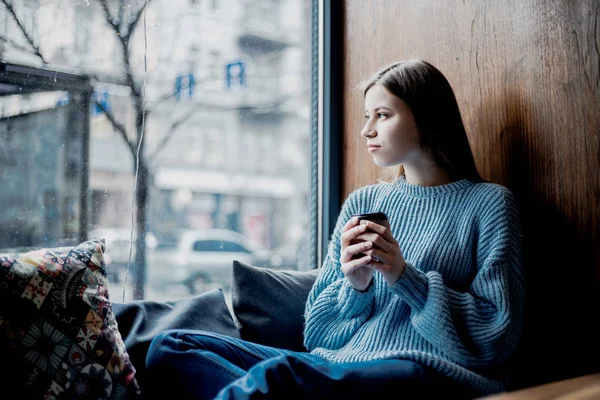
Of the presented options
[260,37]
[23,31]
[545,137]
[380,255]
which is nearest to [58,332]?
[380,255]

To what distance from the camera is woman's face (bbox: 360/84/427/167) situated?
1633 mm

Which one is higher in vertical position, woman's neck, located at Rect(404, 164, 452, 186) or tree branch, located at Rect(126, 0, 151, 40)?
tree branch, located at Rect(126, 0, 151, 40)

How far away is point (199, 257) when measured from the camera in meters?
2.22

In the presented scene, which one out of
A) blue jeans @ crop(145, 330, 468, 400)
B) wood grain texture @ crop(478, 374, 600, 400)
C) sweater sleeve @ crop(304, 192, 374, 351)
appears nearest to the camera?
wood grain texture @ crop(478, 374, 600, 400)

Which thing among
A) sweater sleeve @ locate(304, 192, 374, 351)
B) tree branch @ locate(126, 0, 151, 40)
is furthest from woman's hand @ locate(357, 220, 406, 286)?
tree branch @ locate(126, 0, 151, 40)

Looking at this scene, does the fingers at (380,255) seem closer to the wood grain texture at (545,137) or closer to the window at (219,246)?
the wood grain texture at (545,137)

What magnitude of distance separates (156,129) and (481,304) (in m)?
1.31

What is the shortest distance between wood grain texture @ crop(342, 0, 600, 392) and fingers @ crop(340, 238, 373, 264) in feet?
1.72

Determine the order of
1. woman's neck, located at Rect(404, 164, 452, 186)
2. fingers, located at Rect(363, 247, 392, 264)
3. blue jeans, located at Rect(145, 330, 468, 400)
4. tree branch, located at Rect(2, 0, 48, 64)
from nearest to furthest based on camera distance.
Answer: blue jeans, located at Rect(145, 330, 468, 400) < fingers, located at Rect(363, 247, 392, 264) < woman's neck, located at Rect(404, 164, 452, 186) < tree branch, located at Rect(2, 0, 48, 64)

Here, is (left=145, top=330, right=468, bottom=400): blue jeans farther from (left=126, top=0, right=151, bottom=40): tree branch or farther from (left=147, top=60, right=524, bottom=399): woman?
(left=126, top=0, right=151, bottom=40): tree branch

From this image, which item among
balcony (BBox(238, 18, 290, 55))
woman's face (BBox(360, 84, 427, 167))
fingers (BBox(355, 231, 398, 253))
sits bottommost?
fingers (BBox(355, 231, 398, 253))

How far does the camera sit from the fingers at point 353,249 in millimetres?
1413

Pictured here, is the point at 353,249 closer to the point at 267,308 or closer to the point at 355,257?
the point at 355,257

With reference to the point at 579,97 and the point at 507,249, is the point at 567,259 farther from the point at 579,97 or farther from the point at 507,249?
the point at 579,97
